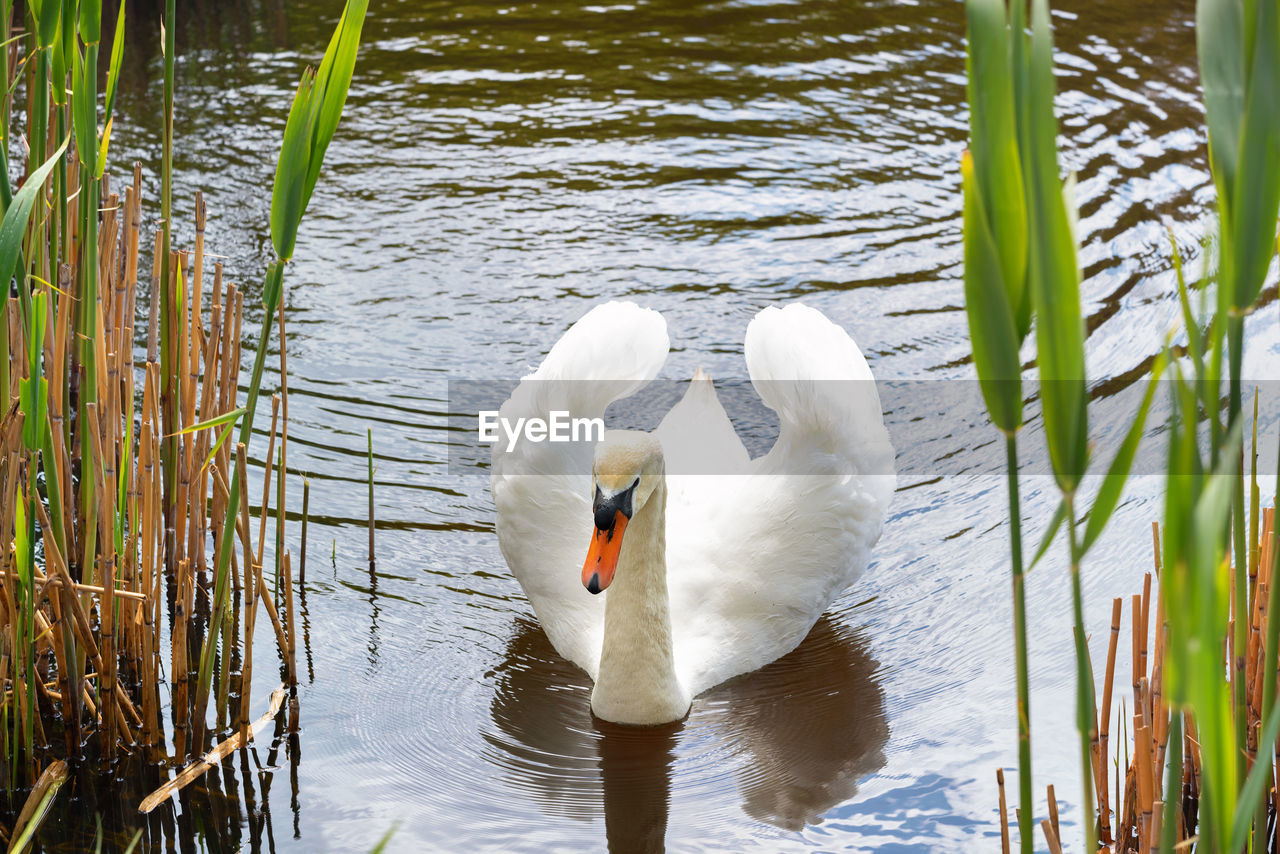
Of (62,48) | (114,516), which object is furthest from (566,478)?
(62,48)

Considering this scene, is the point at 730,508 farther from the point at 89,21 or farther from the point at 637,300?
the point at 637,300

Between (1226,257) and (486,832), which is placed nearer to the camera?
(1226,257)

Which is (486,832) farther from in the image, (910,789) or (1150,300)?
(1150,300)

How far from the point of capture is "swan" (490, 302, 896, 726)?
3.98 metres

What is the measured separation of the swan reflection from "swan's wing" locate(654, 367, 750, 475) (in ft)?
2.15

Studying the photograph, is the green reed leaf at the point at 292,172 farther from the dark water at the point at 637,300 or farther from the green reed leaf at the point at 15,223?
the dark water at the point at 637,300

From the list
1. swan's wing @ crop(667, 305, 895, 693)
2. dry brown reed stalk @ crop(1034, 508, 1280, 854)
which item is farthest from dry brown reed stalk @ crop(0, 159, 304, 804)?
dry brown reed stalk @ crop(1034, 508, 1280, 854)

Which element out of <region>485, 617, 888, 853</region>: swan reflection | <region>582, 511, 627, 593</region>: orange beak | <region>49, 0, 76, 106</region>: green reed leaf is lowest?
<region>485, 617, 888, 853</region>: swan reflection

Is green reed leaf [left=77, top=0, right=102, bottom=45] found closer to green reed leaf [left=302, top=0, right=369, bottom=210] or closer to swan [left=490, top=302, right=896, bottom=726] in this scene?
green reed leaf [left=302, top=0, right=369, bottom=210]

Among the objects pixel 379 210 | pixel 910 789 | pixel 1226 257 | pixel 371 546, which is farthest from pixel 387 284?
pixel 1226 257

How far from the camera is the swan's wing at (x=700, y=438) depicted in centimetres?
451

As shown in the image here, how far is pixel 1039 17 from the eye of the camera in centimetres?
138

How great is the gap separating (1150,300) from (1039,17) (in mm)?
A: 5314

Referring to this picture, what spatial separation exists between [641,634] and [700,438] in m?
1.05
